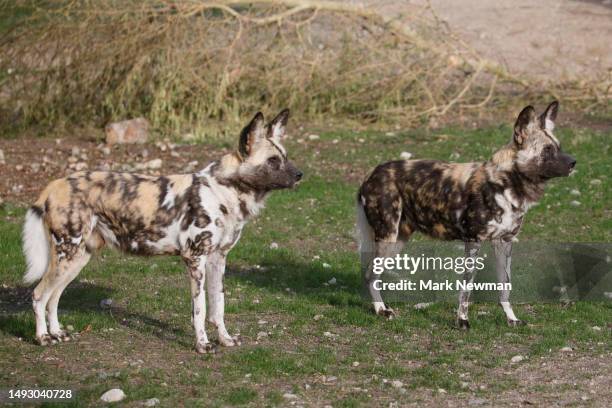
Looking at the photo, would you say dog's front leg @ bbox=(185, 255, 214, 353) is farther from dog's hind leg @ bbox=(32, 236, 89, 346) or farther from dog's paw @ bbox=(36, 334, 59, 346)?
dog's paw @ bbox=(36, 334, 59, 346)

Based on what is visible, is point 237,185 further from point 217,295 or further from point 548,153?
point 548,153

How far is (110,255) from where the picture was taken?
9805mm

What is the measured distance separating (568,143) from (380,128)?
2.71m

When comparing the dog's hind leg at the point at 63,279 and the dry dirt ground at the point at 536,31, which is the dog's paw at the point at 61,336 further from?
the dry dirt ground at the point at 536,31

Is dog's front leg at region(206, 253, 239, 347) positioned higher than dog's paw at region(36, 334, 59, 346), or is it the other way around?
dog's front leg at region(206, 253, 239, 347)

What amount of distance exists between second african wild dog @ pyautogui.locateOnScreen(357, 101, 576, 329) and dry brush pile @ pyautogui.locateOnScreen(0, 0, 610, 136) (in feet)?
21.1

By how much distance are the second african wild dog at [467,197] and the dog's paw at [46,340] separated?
2.45 metres

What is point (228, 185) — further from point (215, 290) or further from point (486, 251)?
point (486, 251)

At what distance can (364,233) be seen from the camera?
26.9 ft

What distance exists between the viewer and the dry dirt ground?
16094mm

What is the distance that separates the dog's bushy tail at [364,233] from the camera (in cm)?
816

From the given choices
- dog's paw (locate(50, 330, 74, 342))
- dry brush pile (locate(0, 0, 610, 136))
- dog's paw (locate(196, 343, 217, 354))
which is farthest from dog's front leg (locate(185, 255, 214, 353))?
dry brush pile (locate(0, 0, 610, 136))

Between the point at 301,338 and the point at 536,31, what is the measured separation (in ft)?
39.1

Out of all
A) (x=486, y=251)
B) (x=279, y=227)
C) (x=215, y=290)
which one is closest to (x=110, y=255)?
(x=279, y=227)
